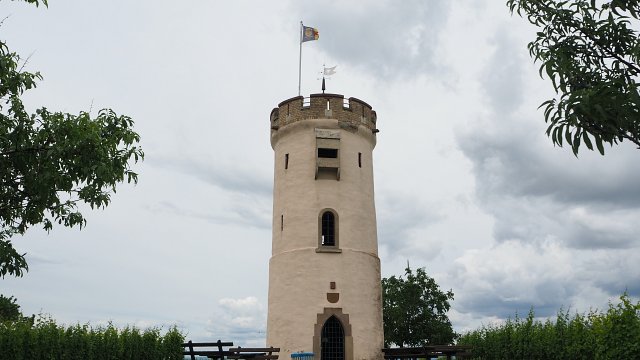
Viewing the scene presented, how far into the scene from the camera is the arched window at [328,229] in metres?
26.8

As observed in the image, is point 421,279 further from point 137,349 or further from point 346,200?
point 137,349

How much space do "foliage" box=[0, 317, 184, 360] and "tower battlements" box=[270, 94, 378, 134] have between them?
12.5m

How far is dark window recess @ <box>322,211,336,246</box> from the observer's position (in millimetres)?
27219

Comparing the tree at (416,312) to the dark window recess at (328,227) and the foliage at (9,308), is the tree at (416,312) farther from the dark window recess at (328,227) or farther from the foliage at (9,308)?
the foliage at (9,308)

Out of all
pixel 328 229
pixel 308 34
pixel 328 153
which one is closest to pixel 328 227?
pixel 328 229

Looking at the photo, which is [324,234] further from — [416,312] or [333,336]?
[416,312]

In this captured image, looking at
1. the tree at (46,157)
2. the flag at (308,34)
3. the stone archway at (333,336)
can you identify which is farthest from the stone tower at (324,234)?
the tree at (46,157)

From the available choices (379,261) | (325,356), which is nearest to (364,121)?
(379,261)

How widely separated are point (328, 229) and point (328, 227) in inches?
3.9

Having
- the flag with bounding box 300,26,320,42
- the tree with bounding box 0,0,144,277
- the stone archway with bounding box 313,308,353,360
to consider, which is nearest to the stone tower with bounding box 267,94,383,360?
the stone archway with bounding box 313,308,353,360

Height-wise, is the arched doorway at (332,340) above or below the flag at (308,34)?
below

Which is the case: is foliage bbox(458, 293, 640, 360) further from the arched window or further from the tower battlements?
the tower battlements

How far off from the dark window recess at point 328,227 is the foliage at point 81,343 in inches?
339

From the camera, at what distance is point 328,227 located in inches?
1076
